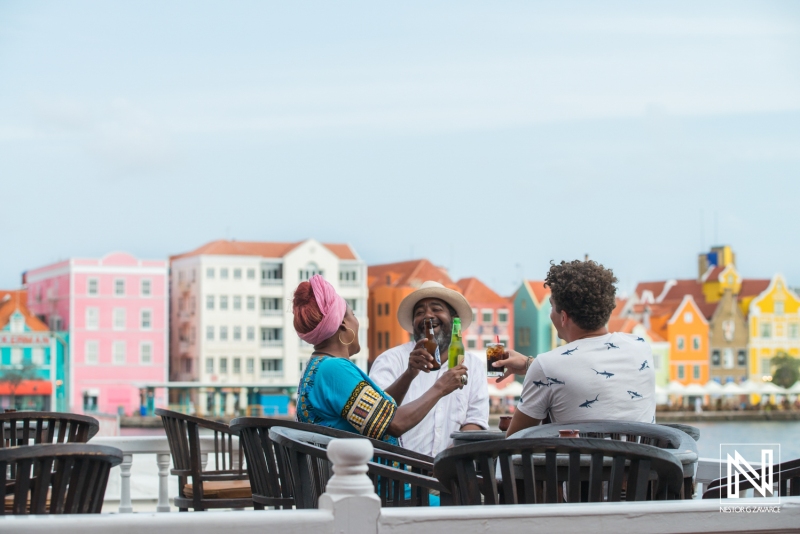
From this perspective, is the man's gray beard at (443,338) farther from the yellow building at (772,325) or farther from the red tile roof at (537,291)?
the yellow building at (772,325)

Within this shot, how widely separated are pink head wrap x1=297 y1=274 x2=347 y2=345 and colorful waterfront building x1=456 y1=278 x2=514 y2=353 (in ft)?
226

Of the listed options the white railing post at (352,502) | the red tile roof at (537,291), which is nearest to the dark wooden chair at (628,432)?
the white railing post at (352,502)

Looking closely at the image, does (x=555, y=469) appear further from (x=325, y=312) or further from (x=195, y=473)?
(x=195, y=473)

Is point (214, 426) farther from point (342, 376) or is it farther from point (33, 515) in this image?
point (33, 515)

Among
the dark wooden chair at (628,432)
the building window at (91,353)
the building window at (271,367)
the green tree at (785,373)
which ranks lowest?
the green tree at (785,373)

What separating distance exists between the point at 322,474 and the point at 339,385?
1.30 ft

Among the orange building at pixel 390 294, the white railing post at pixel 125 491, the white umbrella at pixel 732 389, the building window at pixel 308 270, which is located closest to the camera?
the white railing post at pixel 125 491

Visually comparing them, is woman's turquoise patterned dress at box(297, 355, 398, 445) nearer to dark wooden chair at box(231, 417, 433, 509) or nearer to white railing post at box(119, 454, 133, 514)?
dark wooden chair at box(231, 417, 433, 509)

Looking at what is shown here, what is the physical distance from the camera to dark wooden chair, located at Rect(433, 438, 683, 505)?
2.13 metres

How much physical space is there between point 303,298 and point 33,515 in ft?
3.57

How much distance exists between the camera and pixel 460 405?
379cm

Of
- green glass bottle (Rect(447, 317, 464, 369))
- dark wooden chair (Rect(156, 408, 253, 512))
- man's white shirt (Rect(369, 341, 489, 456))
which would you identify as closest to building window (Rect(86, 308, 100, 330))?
dark wooden chair (Rect(156, 408, 253, 512))

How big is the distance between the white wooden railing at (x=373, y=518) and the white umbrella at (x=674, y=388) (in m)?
67.9

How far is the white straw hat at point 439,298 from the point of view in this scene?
377 cm
